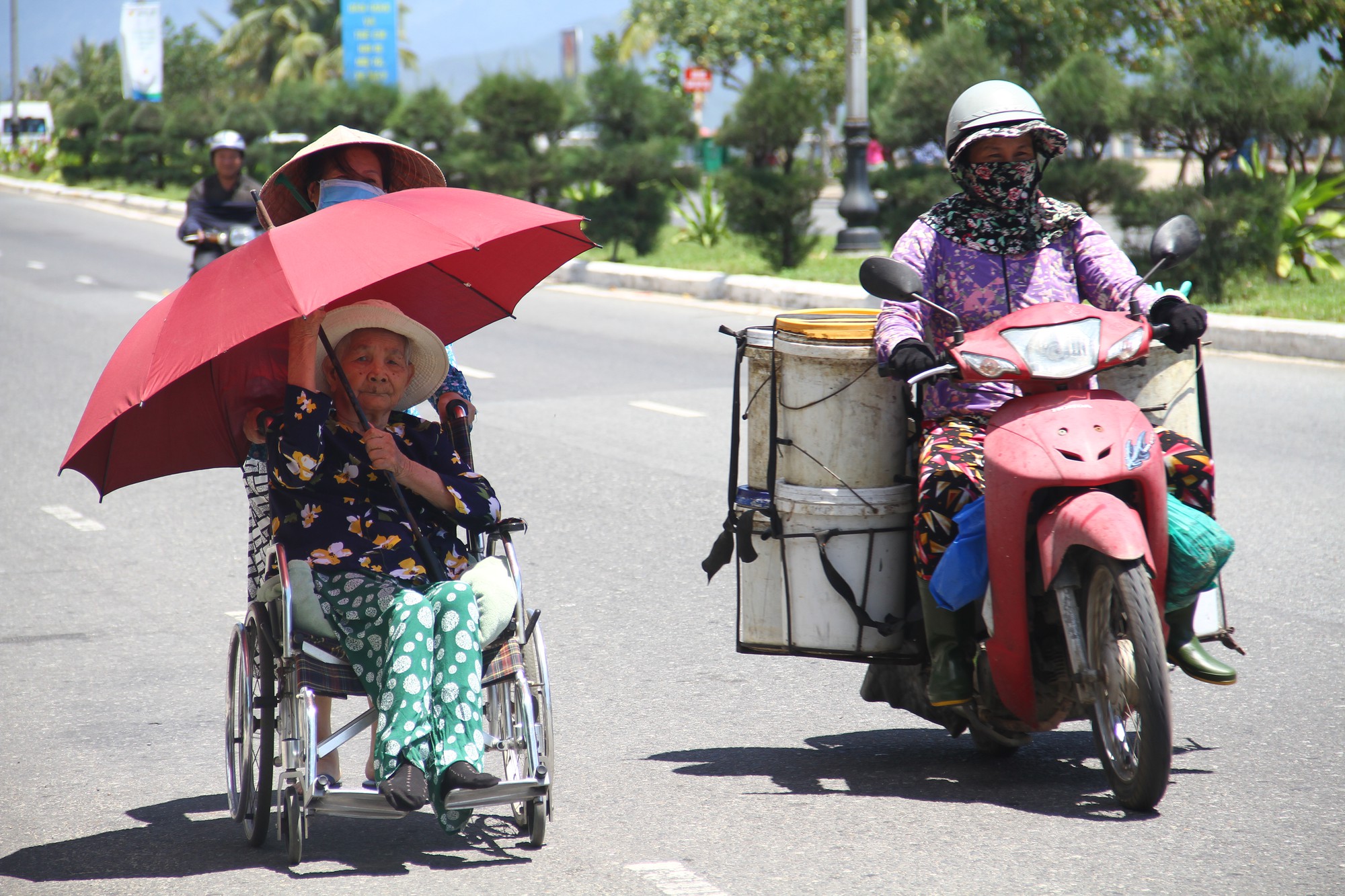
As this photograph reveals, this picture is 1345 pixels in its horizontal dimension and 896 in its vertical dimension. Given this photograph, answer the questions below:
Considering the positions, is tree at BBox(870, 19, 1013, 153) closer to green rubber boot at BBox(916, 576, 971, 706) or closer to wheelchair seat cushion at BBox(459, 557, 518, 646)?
green rubber boot at BBox(916, 576, 971, 706)

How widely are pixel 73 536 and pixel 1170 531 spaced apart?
5496mm

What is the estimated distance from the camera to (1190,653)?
4.02m

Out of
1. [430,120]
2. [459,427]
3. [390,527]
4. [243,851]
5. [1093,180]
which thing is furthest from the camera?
[430,120]

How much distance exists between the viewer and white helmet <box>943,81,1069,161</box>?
4270 mm

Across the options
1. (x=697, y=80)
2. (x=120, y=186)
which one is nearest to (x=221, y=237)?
(x=697, y=80)

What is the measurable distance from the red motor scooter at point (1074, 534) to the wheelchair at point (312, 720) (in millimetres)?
1161

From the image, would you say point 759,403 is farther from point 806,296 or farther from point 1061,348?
point 806,296

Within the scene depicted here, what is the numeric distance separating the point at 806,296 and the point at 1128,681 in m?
12.3

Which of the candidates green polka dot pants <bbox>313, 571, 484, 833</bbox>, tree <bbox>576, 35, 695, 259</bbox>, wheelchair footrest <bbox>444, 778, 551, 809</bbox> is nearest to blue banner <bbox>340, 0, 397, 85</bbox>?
tree <bbox>576, 35, 695, 259</bbox>

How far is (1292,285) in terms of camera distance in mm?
14836

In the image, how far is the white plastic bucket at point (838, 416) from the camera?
14.1ft

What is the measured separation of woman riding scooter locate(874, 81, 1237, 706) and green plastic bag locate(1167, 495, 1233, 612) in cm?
20

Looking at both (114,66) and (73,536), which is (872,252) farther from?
(114,66)

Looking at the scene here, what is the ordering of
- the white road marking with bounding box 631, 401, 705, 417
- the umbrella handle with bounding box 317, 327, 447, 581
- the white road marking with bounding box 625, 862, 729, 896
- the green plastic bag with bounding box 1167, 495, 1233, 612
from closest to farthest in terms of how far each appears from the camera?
the white road marking with bounding box 625, 862, 729, 896, the green plastic bag with bounding box 1167, 495, 1233, 612, the umbrella handle with bounding box 317, 327, 447, 581, the white road marking with bounding box 631, 401, 705, 417
